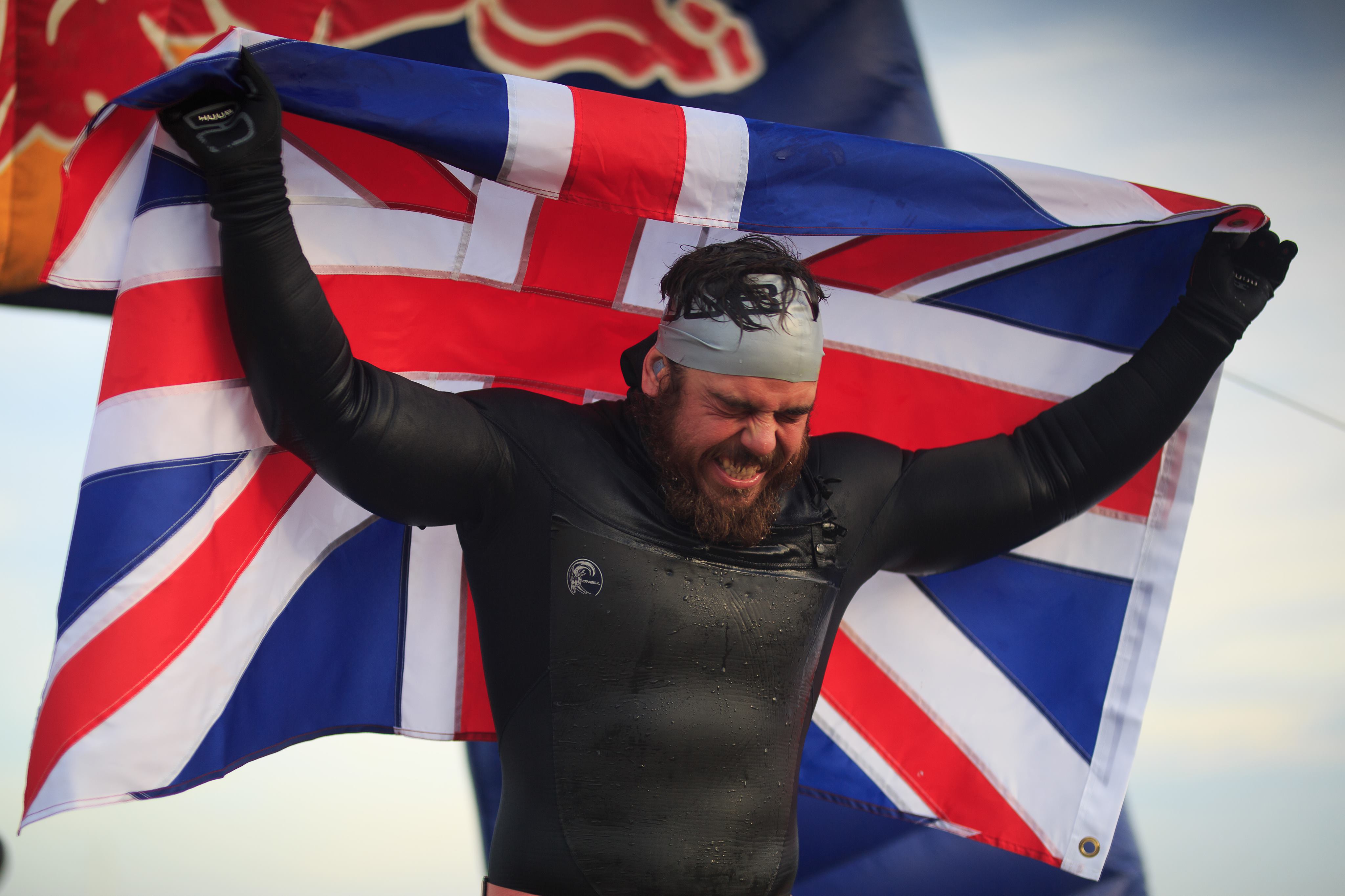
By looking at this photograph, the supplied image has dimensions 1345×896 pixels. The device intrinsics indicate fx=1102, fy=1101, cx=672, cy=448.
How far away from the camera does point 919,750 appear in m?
→ 2.12

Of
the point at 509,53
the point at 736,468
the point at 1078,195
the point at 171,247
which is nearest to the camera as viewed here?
the point at 171,247

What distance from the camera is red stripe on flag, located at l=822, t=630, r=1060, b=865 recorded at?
2.08 metres

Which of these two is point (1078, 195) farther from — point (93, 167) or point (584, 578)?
point (93, 167)

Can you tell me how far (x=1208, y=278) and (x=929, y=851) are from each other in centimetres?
142

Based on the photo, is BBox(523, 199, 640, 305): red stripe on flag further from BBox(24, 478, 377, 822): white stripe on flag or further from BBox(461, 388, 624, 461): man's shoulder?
BBox(24, 478, 377, 822): white stripe on flag

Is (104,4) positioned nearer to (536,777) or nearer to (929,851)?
(536,777)

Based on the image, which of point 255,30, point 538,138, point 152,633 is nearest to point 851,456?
point 538,138

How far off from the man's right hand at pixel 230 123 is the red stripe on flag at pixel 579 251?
0.59 m

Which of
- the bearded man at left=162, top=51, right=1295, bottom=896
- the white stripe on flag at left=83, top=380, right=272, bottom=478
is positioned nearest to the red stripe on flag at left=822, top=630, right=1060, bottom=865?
the bearded man at left=162, top=51, right=1295, bottom=896

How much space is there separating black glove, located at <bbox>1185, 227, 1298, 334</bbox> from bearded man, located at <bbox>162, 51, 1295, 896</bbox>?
60 cm

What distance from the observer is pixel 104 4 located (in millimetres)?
2086

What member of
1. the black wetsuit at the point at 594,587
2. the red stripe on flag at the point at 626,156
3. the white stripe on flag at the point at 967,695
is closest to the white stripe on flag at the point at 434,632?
the black wetsuit at the point at 594,587

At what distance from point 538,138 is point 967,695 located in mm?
1306

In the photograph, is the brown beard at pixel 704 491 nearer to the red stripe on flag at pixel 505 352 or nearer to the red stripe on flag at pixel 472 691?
the red stripe on flag at pixel 505 352
